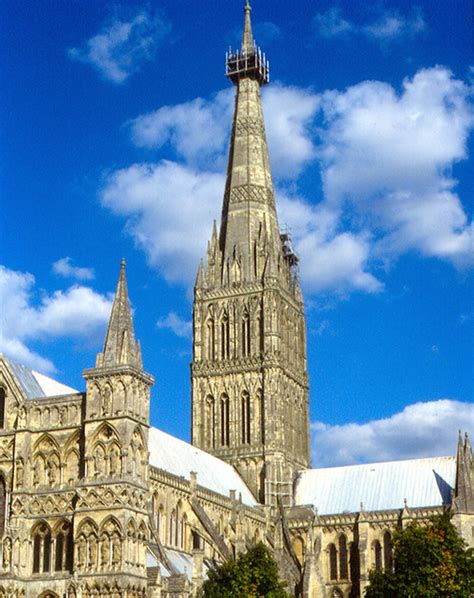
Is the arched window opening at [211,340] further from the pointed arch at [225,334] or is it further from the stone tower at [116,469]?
the stone tower at [116,469]

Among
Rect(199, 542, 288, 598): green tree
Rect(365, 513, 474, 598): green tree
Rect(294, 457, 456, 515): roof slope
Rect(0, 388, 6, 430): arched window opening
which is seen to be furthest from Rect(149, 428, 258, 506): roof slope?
Rect(365, 513, 474, 598): green tree

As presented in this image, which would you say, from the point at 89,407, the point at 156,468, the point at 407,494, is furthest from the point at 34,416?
the point at 407,494

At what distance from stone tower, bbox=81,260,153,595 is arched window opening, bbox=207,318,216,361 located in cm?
2963

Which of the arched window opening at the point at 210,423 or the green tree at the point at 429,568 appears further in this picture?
the arched window opening at the point at 210,423

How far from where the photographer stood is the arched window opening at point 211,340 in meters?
75.6

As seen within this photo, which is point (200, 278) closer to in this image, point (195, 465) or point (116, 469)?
point (195, 465)

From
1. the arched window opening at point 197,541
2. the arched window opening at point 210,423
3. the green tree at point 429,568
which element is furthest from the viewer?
the arched window opening at point 210,423

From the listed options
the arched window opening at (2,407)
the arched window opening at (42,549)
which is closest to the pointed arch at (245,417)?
the arched window opening at (2,407)

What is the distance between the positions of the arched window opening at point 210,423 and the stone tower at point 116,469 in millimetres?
28562

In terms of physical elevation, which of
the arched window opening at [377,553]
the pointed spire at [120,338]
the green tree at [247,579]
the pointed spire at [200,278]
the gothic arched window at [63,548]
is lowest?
the green tree at [247,579]

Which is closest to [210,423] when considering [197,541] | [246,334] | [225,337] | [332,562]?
[225,337]

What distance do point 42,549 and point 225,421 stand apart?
31.0m

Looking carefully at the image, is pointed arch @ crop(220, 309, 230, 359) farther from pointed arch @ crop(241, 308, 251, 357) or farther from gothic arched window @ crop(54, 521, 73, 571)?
gothic arched window @ crop(54, 521, 73, 571)

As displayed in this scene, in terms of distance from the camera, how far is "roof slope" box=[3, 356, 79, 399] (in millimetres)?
46844
